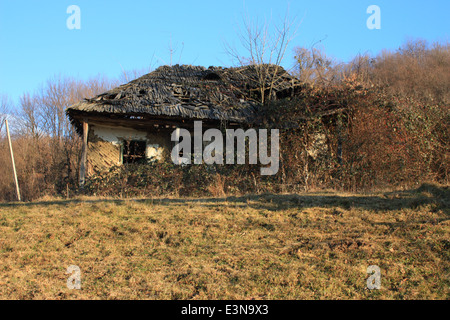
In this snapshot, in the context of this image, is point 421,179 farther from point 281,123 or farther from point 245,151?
point 245,151

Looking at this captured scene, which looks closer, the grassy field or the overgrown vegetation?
the grassy field

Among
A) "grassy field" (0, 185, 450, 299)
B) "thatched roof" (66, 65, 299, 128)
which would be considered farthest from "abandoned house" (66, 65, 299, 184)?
"grassy field" (0, 185, 450, 299)

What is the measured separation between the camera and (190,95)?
528 inches

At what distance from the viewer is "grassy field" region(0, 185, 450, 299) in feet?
14.5

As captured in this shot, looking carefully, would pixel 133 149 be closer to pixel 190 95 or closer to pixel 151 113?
pixel 151 113

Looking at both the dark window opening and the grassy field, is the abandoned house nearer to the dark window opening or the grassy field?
the dark window opening

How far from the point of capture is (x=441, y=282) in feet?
14.3

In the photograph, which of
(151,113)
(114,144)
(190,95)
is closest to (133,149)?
(114,144)

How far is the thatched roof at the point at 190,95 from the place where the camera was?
39.8 feet

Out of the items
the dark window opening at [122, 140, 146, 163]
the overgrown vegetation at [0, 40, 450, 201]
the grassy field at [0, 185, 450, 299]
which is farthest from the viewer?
the dark window opening at [122, 140, 146, 163]

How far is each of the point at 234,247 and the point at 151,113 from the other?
741cm

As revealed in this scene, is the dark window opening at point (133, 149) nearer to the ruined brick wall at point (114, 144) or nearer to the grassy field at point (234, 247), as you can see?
the ruined brick wall at point (114, 144)

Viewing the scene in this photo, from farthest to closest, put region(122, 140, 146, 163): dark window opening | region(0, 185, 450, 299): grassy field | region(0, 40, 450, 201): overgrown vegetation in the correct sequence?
region(122, 140, 146, 163): dark window opening < region(0, 40, 450, 201): overgrown vegetation < region(0, 185, 450, 299): grassy field
